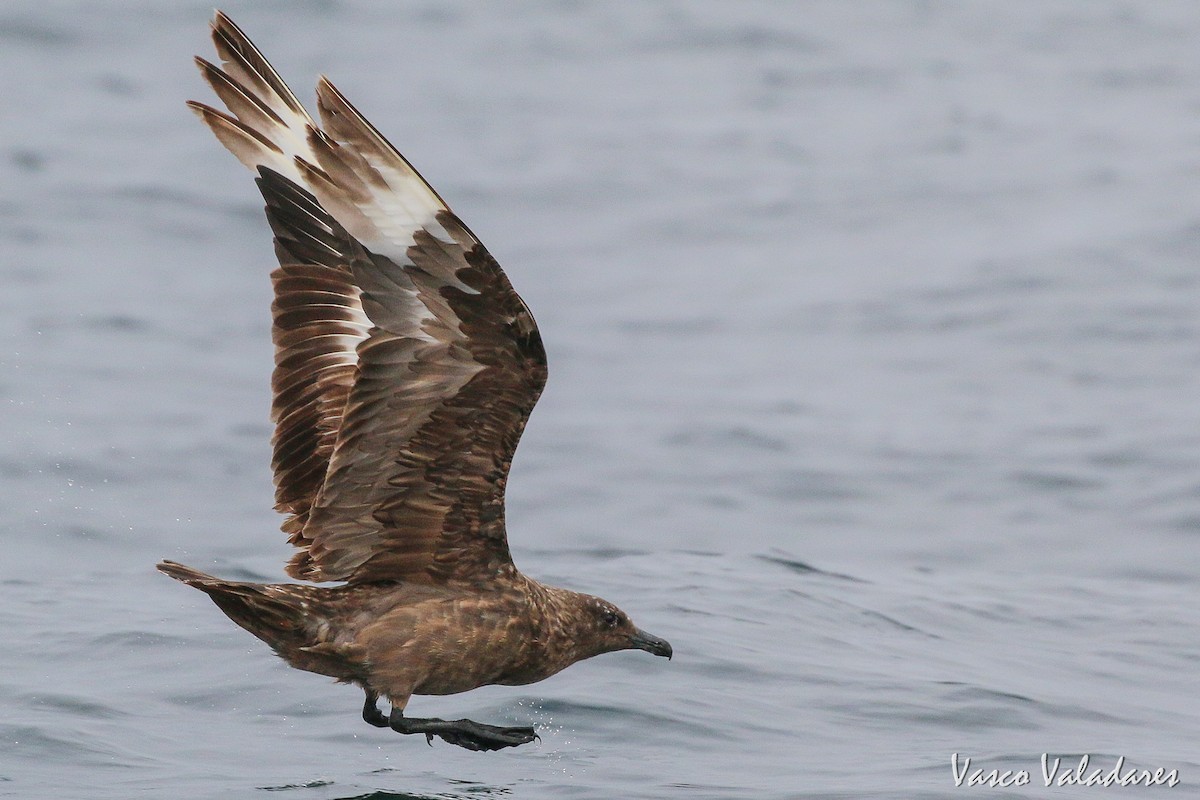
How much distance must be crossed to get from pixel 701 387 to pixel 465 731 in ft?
31.2

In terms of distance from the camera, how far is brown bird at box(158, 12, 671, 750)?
565cm

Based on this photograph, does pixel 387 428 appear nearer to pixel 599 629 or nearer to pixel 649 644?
pixel 599 629

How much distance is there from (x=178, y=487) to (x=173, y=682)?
4156 mm

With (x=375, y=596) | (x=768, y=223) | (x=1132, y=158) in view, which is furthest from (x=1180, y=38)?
(x=375, y=596)

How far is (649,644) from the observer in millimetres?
7137

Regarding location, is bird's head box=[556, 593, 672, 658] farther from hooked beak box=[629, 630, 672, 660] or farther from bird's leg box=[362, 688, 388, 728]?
bird's leg box=[362, 688, 388, 728]

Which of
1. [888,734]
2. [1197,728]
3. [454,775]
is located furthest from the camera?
[1197,728]

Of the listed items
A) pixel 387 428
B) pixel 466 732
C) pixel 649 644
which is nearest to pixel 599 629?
pixel 649 644

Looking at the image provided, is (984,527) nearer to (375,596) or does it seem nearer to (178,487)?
(178,487)

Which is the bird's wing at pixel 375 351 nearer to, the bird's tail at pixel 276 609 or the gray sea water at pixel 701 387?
the bird's tail at pixel 276 609

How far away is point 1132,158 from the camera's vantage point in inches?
853

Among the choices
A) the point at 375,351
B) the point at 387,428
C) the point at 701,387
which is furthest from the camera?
the point at 701,387

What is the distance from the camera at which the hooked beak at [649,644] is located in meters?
7.10

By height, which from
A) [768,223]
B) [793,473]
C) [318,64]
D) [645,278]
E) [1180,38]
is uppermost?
[1180,38]
